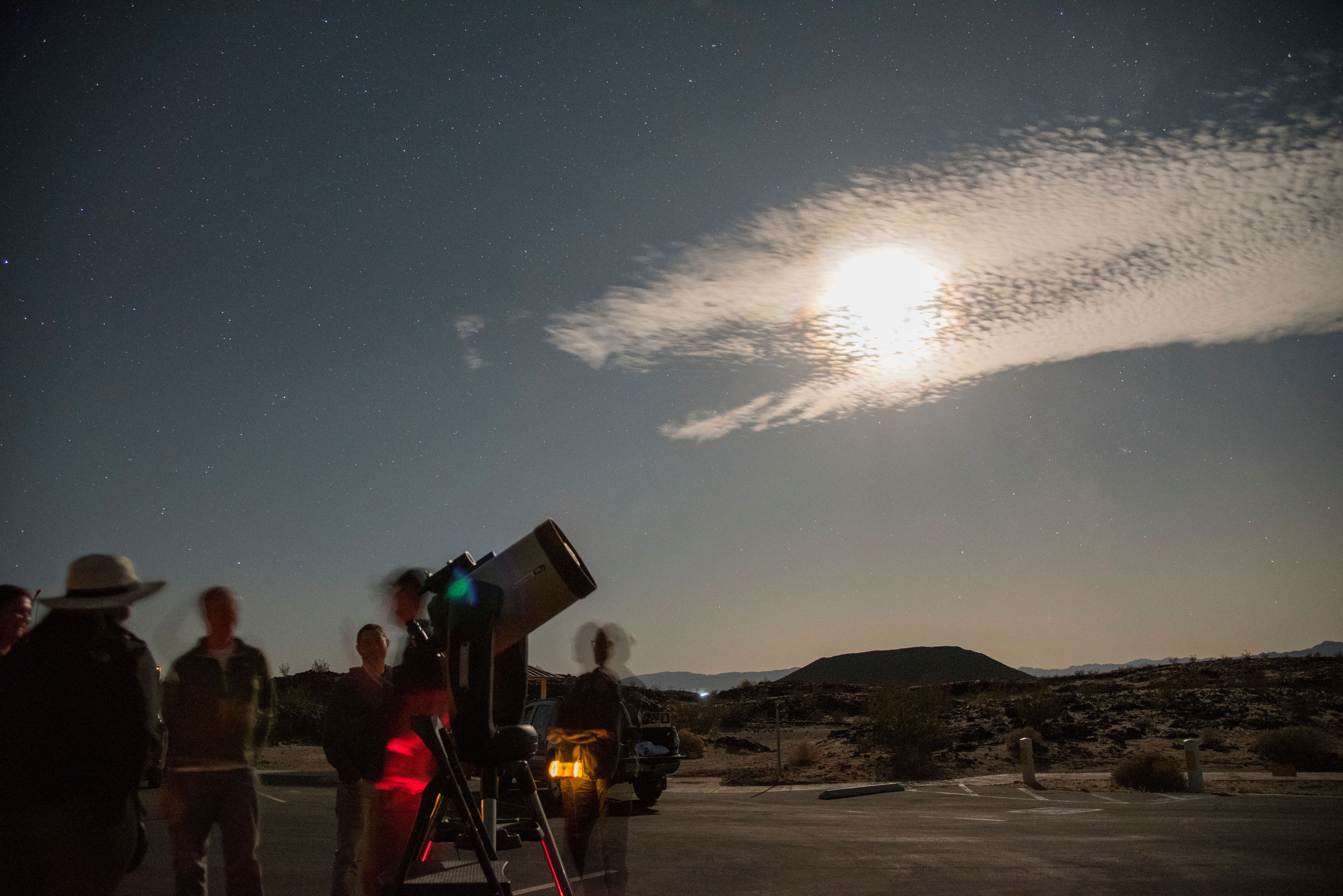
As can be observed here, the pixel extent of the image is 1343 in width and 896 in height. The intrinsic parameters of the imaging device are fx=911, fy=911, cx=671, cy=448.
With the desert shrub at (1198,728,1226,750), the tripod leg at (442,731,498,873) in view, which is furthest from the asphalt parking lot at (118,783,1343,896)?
the desert shrub at (1198,728,1226,750)

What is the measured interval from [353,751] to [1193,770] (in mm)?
15524

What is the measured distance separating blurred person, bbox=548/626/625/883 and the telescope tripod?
2.22 metres

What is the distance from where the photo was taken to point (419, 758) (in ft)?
14.0

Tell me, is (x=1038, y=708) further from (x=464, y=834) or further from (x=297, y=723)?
(x=464, y=834)

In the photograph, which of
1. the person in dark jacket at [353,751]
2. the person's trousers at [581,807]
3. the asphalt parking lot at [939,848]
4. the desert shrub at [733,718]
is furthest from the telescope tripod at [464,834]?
the desert shrub at [733,718]

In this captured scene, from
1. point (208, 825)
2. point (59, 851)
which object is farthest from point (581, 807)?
point (59, 851)

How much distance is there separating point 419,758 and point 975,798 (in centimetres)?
1263

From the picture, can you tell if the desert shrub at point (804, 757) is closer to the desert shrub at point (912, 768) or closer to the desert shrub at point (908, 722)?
the desert shrub at point (908, 722)

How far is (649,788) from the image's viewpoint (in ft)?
47.2

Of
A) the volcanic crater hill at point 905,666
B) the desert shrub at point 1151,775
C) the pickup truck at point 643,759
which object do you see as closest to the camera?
the pickup truck at point 643,759

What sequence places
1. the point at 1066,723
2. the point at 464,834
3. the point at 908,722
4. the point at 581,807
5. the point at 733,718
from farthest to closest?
the point at 733,718, the point at 1066,723, the point at 908,722, the point at 581,807, the point at 464,834

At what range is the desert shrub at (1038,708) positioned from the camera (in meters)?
30.0

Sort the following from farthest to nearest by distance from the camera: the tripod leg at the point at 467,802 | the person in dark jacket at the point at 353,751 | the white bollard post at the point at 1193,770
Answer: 1. the white bollard post at the point at 1193,770
2. the person in dark jacket at the point at 353,751
3. the tripod leg at the point at 467,802

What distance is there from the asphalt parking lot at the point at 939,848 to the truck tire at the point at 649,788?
0.72 ft
